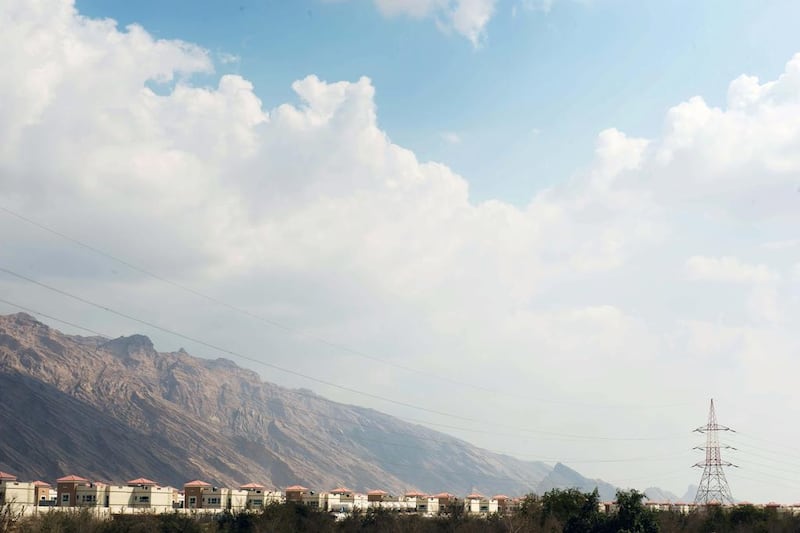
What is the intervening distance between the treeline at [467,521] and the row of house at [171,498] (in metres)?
11.3

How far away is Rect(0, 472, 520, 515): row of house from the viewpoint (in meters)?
151

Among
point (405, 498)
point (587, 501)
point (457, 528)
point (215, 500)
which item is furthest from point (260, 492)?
point (587, 501)

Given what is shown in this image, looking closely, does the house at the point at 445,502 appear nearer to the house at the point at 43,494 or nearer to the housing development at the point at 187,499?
the housing development at the point at 187,499

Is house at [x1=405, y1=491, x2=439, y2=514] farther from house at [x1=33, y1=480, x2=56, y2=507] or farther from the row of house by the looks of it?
house at [x1=33, y1=480, x2=56, y2=507]

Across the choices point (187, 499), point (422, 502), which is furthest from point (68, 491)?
point (422, 502)

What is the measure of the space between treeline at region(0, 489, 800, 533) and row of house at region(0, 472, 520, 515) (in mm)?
11347

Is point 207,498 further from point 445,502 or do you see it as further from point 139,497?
point 445,502

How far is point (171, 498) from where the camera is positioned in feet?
552

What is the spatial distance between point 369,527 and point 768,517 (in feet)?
215

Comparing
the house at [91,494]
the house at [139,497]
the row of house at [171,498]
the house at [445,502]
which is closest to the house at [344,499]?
the row of house at [171,498]

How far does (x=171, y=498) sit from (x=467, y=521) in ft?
246

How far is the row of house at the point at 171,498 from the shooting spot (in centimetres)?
15138

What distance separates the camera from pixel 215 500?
17000 cm

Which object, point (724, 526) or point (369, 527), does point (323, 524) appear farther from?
point (724, 526)
